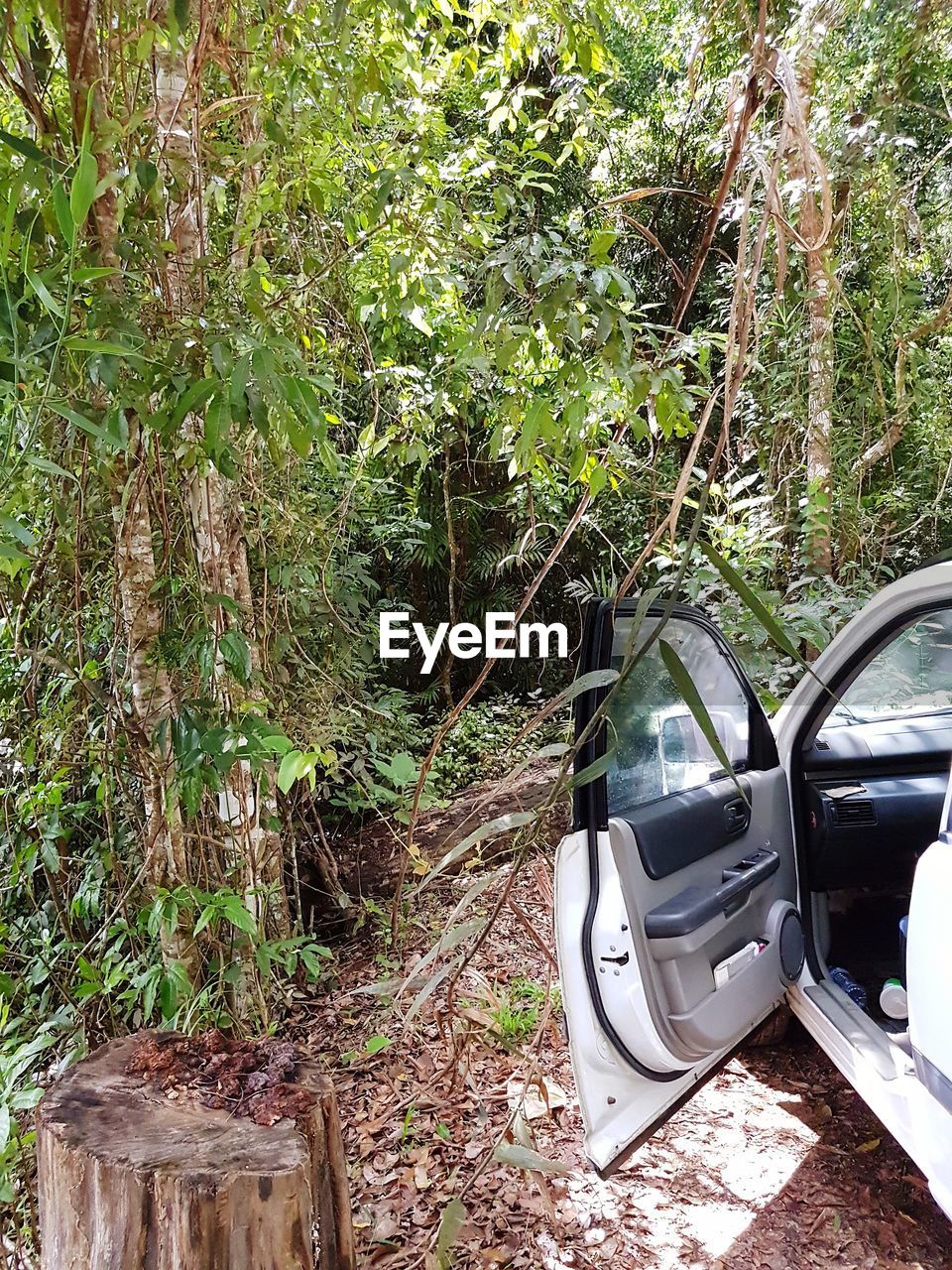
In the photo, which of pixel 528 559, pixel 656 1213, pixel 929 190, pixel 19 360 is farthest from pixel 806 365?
pixel 19 360

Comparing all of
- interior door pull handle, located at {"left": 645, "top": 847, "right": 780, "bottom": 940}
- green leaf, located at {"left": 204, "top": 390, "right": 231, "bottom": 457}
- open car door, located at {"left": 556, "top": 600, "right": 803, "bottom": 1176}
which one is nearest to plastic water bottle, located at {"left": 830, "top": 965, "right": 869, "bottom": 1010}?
open car door, located at {"left": 556, "top": 600, "right": 803, "bottom": 1176}

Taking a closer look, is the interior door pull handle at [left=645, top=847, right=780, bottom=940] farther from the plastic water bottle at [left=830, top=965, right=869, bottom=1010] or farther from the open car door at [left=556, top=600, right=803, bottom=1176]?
the plastic water bottle at [left=830, top=965, right=869, bottom=1010]

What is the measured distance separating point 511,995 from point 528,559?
3.44m

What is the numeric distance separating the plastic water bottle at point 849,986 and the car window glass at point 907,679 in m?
0.71

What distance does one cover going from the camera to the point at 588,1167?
2.24 meters

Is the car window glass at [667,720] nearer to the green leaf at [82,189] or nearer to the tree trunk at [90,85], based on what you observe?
the green leaf at [82,189]

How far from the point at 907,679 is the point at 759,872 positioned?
0.78 metres

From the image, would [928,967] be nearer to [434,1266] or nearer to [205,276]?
[434,1266]

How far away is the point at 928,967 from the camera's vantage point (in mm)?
1641

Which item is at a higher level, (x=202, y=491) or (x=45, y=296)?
(x=45, y=296)

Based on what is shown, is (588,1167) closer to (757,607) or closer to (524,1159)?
(524,1159)

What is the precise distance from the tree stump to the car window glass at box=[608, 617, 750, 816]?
925 millimetres

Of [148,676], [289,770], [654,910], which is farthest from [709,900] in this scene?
[148,676]
